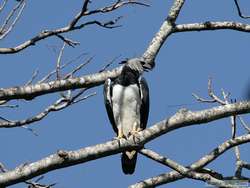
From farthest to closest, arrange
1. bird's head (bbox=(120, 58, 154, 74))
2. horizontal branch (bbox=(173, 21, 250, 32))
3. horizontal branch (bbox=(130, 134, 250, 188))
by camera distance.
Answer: bird's head (bbox=(120, 58, 154, 74)) < horizontal branch (bbox=(173, 21, 250, 32)) < horizontal branch (bbox=(130, 134, 250, 188))

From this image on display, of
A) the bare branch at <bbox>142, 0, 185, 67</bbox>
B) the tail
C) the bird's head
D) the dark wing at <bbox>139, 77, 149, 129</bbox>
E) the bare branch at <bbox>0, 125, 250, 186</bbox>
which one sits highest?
the bare branch at <bbox>142, 0, 185, 67</bbox>

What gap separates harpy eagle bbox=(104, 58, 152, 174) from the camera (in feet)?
23.2

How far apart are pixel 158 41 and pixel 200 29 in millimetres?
469

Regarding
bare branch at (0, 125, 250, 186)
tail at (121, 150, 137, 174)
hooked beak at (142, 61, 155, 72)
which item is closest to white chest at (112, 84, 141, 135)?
tail at (121, 150, 137, 174)

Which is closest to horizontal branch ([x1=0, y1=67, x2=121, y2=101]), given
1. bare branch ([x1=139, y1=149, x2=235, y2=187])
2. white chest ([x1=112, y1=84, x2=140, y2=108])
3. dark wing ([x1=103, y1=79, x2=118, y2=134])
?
bare branch ([x1=139, y1=149, x2=235, y2=187])

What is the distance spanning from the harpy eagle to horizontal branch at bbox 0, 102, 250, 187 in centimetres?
240

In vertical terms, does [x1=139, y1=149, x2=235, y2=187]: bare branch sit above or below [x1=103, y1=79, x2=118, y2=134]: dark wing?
below

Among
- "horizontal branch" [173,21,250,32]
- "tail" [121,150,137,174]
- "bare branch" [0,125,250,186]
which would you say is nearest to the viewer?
"bare branch" [0,125,250,186]

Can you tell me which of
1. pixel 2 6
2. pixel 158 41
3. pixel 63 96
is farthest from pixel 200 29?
pixel 2 6

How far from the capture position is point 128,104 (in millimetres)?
7180

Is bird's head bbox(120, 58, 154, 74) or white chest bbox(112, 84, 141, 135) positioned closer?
bird's head bbox(120, 58, 154, 74)

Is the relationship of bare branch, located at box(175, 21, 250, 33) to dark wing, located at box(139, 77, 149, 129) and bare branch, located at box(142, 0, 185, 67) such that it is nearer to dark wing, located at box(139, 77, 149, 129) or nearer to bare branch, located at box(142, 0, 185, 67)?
bare branch, located at box(142, 0, 185, 67)

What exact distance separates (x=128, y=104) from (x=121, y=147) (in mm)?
2743

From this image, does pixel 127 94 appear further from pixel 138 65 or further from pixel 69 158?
pixel 69 158
